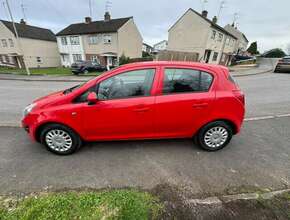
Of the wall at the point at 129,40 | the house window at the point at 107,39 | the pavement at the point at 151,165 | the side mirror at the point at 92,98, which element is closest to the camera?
the pavement at the point at 151,165

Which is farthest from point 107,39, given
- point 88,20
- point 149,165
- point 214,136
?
point 149,165

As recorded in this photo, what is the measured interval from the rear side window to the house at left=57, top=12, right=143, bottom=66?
27137 millimetres

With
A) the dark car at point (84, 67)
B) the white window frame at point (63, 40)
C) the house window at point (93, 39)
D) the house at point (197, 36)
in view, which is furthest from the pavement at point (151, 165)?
the white window frame at point (63, 40)

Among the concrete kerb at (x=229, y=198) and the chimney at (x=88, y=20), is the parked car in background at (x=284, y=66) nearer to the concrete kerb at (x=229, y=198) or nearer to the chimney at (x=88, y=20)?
the concrete kerb at (x=229, y=198)

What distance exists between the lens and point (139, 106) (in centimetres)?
310

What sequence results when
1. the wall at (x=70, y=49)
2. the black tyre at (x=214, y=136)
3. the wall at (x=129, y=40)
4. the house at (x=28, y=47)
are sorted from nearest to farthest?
the black tyre at (x=214, y=136) < the wall at (x=129, y=40) < the wall at (x=70, y=49) < the house at (x=28, y=47)

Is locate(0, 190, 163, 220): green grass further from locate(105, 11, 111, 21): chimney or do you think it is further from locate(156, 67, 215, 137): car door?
locate(105, 11, 111, 21): chimney

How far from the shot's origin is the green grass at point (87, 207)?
207 cm

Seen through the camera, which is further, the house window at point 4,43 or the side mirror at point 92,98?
the house window at point 4,43

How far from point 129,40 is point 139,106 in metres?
30.2

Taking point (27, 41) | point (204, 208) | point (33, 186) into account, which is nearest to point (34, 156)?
point (33, 186)

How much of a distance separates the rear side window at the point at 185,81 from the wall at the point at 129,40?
89.7 ft

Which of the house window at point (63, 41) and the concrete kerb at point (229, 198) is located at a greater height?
the house window at point (63, 41)

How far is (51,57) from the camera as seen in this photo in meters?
36.9
